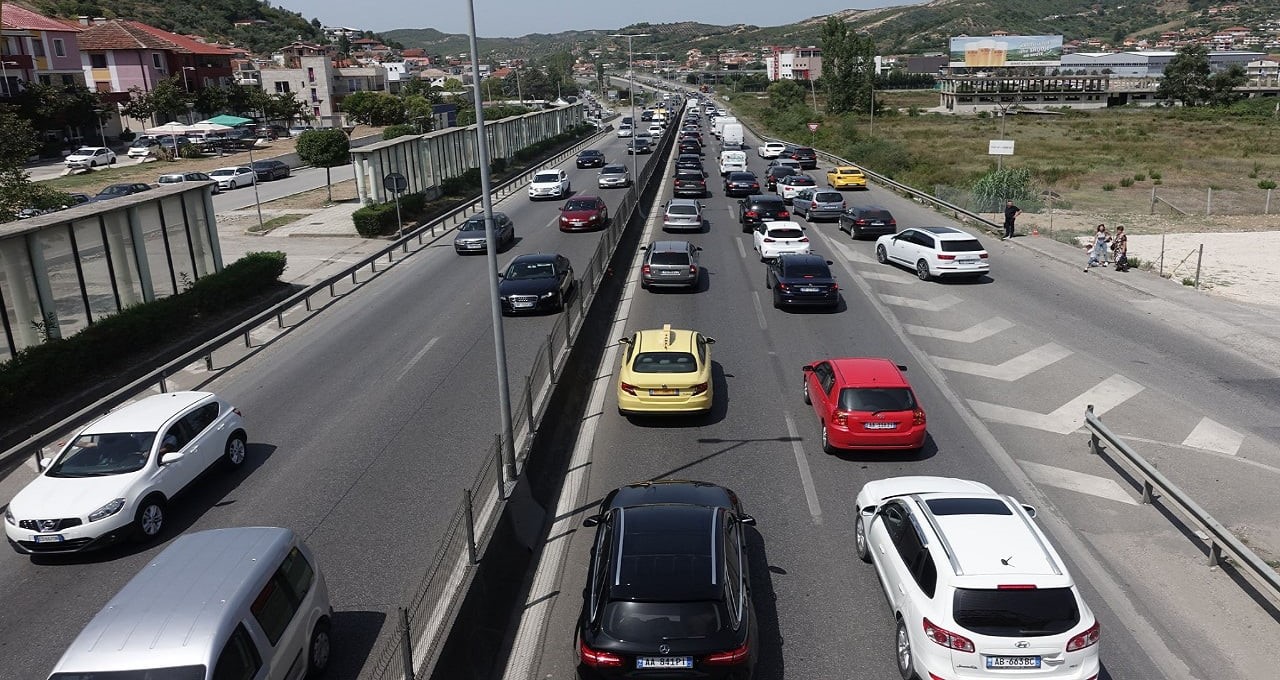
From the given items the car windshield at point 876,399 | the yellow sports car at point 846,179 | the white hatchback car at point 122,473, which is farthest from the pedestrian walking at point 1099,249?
the white hatchback car at point 122,473

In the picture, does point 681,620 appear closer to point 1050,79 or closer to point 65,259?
point 65,259

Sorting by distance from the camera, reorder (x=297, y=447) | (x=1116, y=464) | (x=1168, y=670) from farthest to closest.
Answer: (x=297, y=447) < (x=1116, y=464) < (x=1168, y=670)

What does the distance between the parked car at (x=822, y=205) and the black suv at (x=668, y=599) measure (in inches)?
1160

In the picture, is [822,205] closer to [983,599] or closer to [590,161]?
[590,161]

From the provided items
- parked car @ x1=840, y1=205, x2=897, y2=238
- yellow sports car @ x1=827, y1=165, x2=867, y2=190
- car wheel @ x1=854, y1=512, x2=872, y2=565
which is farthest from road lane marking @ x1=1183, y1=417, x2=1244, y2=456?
yellow sports car @ x1=827, y1=165, x2=867, y2=190

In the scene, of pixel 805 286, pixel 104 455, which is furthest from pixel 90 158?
pixel 104 455

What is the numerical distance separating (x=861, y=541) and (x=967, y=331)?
1218cm

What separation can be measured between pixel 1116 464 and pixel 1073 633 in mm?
6967

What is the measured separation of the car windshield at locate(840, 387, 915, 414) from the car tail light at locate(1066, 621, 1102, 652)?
5882 mm

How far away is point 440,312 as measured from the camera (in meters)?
24.2

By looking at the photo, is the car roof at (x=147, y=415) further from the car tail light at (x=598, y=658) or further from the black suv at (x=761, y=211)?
the black suv at (x=761, y=211)

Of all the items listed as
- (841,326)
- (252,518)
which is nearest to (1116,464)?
(841,326)

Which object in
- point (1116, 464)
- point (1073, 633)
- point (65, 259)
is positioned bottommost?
point (1116, 464)

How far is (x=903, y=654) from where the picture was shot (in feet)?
29.0
